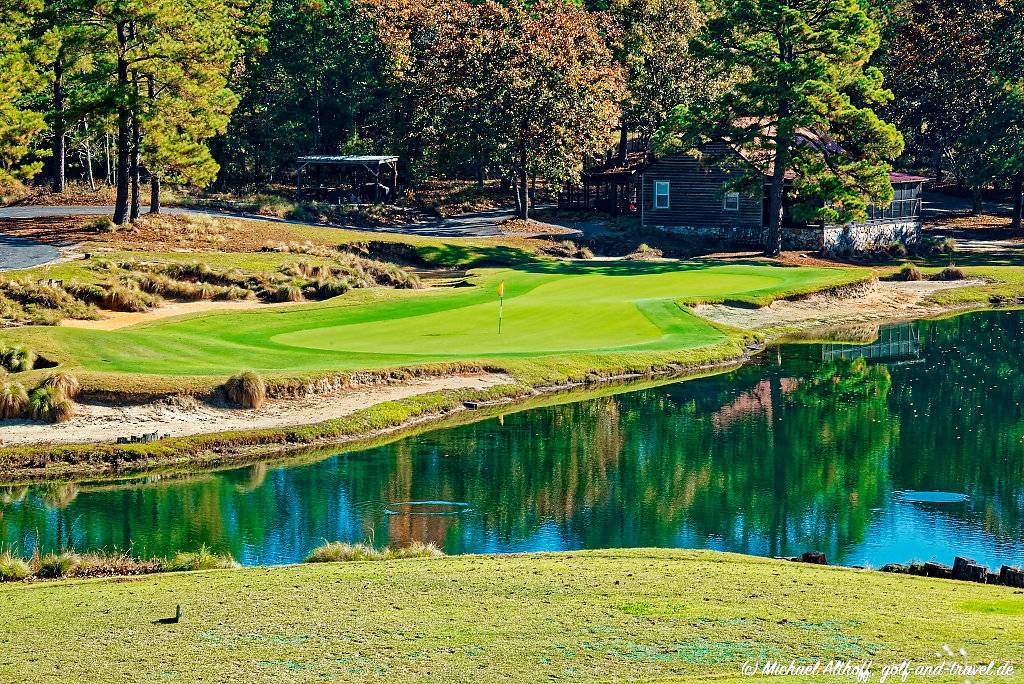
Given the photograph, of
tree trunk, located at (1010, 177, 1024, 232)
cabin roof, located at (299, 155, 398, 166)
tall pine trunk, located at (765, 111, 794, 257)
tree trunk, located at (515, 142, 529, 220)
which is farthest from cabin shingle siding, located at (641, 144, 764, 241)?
tree trunk, located at (1010, 177, 1024, 232)

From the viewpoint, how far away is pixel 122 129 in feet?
214

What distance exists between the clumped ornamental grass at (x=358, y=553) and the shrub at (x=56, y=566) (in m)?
3.95

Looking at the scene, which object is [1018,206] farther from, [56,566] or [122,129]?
[56,566]

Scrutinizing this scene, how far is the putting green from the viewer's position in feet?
133

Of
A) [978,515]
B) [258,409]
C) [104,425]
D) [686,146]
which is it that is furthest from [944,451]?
[686,146]

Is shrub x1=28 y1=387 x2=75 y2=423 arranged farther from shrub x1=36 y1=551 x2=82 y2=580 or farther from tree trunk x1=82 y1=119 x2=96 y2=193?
tree trunk x1=82 y1=119 x2=96 y2=193

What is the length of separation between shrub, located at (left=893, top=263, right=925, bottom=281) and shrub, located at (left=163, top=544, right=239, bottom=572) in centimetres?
5335

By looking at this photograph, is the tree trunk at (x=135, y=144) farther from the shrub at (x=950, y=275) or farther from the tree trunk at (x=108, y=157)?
the shrub at (x=950, y=275)

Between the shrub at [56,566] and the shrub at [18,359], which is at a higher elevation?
the shrub at [18,359]

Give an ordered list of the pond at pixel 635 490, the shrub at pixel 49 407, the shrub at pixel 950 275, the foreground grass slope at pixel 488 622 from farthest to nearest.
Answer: the shrub at pixel 950 275, the shrub at pixel 49 407, the pond at pixel 635 490, the foreground grass slope at pixel 488 622

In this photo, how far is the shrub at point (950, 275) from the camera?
7134cm

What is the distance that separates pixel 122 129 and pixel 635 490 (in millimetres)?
41361

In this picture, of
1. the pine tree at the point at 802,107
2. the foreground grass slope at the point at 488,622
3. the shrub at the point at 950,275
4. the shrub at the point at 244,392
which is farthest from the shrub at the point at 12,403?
the shrub at the point at 950,275

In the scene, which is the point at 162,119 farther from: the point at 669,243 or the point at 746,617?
the point at 746,617
